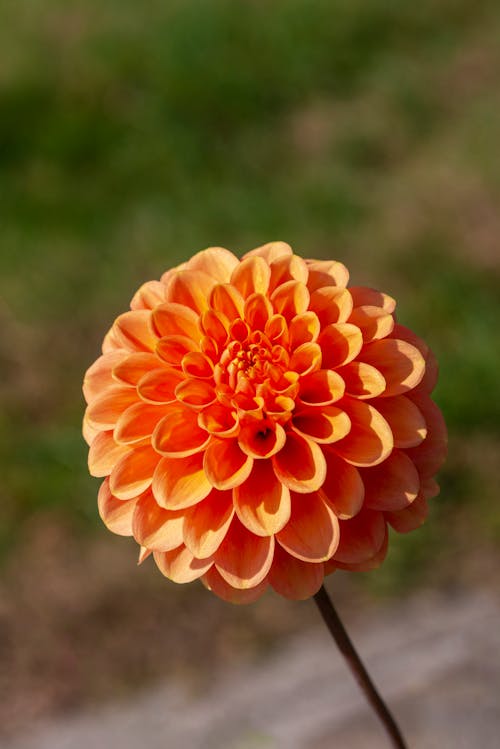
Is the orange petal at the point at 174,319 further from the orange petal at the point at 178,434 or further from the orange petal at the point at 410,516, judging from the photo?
the orange petal at the point at 410,516

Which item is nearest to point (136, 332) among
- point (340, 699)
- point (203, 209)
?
point (340, 699)

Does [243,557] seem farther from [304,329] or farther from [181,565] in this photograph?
[304,329]

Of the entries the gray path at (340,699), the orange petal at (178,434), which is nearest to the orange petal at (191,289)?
the orange petal at (178,434)

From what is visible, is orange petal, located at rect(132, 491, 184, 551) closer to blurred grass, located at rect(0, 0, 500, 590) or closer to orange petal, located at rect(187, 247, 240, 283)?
orange petal, located at rect(187, 247, 240, 283)

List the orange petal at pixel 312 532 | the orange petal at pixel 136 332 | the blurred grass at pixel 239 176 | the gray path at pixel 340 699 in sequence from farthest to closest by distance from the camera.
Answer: the blurred grass at pixel 239 176
the gray path at pixel 340 699
the orange petal at pixel 136 332
the orange petal at pixel 312 532

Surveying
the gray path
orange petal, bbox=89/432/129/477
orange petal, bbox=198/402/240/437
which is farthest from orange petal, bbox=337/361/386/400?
the gray path

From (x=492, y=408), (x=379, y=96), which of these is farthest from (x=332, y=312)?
(x=379, y=96)
